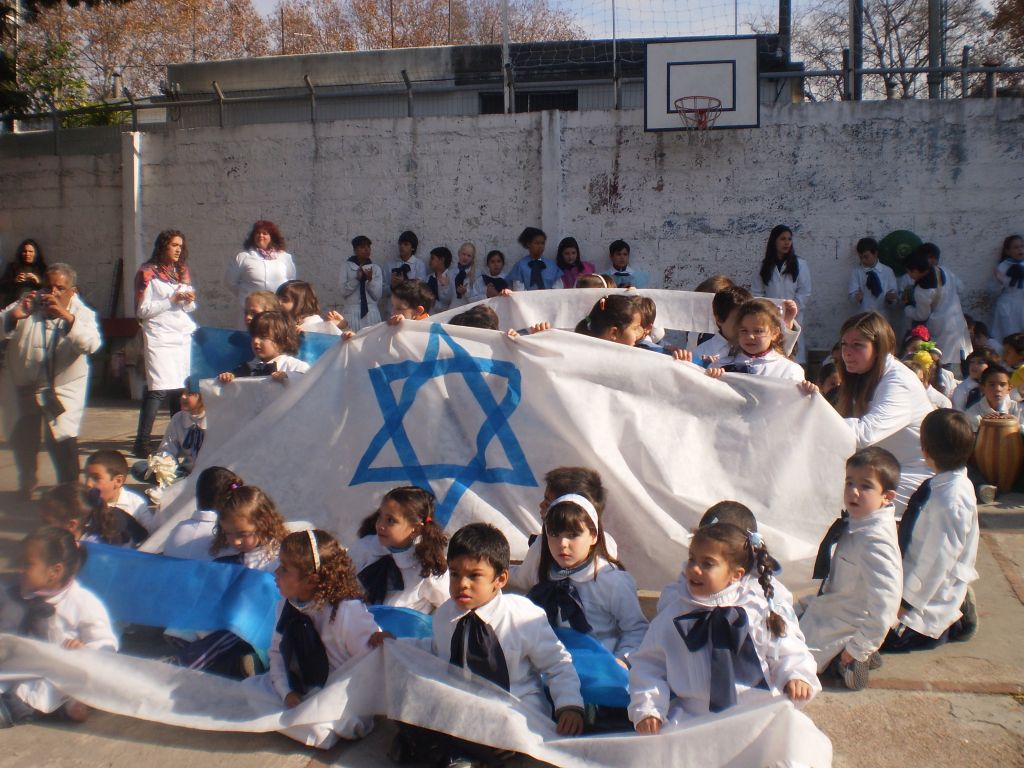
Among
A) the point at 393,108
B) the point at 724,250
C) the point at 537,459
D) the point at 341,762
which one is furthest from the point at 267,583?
the point at 393,108

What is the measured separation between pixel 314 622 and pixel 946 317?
8.21 metres

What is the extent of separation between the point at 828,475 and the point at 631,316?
126cm

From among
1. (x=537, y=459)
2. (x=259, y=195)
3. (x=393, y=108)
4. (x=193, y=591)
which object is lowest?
(x=193, y=591)

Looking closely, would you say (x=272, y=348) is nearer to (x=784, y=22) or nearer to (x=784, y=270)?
(x=784, y=270)

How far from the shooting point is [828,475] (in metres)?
4.91

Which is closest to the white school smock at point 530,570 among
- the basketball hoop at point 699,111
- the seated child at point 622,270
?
the seated child at point 622,270

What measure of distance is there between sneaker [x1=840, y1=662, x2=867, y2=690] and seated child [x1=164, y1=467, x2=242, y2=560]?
252 centimetres

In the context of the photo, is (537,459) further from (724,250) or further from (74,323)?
(724,250)

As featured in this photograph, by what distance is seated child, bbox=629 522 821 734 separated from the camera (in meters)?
3.36

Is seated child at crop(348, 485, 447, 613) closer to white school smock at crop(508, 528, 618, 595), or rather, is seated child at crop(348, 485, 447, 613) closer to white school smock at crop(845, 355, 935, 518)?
white school smock at crop(508, 528, 618, 595)

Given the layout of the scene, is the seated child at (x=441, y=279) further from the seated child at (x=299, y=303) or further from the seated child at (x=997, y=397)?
Answer: the seated child at (x=997, y=397)

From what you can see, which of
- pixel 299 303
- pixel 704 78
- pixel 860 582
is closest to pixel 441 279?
pixel 704 78

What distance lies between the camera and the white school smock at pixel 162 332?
7945 millimetres

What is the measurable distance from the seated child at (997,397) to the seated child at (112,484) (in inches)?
210
